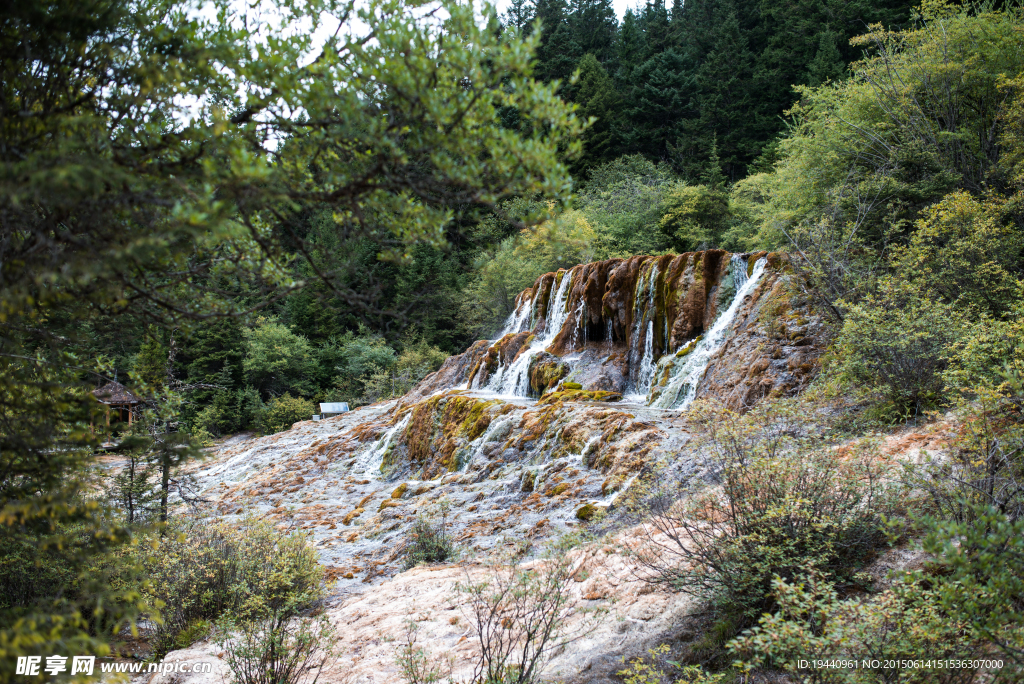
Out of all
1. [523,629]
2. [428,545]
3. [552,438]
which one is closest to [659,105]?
[552,438]

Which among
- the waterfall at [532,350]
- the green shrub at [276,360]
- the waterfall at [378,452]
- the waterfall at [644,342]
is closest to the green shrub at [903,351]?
the waterfall at [644,342]

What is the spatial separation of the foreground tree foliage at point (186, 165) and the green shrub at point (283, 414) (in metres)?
22.5

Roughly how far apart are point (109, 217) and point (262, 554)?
426cm

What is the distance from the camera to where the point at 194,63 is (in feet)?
7.61

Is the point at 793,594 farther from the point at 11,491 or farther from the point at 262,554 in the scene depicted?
the point at 262,554

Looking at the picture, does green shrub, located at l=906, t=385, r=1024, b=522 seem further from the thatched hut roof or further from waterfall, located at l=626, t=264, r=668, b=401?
waterfall, located at l=626, t=264, r=668, b=401

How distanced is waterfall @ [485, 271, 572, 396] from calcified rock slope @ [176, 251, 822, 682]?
0.07m

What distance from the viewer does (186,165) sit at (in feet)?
7.41

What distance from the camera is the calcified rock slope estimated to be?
6.49 meters

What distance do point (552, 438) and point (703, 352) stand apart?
13.6 feet

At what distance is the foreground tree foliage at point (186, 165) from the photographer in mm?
1964

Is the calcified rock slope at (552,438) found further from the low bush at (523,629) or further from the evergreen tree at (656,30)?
the evergreen tree at (656,30)

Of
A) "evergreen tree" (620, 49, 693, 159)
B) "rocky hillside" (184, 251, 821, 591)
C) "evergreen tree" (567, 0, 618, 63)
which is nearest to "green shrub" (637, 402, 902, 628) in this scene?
"rocky hillside" (184, 251, 821, 591)

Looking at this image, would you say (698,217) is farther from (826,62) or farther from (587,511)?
(587,511)
